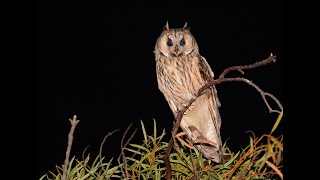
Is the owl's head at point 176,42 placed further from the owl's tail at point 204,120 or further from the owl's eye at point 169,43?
the owl's tail at point 204,120

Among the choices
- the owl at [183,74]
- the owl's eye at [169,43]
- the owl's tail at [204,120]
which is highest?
the owl's eye at [169,43]

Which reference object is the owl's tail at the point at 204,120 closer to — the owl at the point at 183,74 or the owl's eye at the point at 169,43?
the owl at the point at 183,74

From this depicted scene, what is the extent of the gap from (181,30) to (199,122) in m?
0.39

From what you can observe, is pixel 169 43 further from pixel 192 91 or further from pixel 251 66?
pixel 251 66

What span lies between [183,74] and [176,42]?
0.41 ft

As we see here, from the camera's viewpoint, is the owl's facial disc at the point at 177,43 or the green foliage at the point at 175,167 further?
the owl's facial disc at the point at 177,43

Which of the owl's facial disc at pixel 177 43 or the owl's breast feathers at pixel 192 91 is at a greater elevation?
the owl's facial disc at pixel 177 43

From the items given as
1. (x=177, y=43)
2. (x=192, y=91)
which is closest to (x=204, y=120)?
(x=192, y=91)

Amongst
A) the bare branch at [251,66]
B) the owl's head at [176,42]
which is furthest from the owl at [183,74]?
the bare branch at [251,66]

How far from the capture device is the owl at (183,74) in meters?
1.54

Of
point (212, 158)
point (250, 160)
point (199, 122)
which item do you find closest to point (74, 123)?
point (250, 160)

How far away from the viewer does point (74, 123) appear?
0.82 meters

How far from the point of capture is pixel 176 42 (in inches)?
61.1

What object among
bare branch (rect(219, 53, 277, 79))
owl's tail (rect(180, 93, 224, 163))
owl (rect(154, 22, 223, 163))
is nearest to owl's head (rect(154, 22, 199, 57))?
owl (rect(154, 22, 223, 163))
